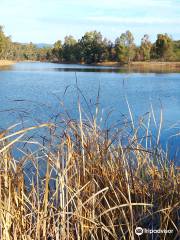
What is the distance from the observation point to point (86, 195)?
8.07 ft

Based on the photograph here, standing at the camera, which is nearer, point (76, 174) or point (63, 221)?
point (63, 221)

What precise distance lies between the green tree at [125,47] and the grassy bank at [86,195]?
252 ft

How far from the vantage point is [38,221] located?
2111 millimetres

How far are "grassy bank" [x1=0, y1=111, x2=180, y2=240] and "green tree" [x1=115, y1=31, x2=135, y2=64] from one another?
3023 inches

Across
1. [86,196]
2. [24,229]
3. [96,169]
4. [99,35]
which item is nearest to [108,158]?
[96,169]

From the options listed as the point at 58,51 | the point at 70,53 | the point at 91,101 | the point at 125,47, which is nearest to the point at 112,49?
the point at 125,47

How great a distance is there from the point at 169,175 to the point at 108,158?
431 mm

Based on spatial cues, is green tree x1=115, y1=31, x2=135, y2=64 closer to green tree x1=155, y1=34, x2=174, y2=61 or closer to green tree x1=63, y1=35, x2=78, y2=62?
green tree x1=155, y1=34, x2=174, y2=61

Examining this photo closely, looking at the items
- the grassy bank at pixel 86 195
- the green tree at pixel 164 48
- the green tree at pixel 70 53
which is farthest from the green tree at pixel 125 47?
the grassy bank at pixel 86 195

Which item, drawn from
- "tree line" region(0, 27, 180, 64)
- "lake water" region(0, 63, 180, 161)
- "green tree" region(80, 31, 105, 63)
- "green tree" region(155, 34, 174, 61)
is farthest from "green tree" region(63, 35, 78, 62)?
"lake water" region(0, 63, 180, 161)

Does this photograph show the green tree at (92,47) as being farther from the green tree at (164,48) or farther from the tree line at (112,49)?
the green tree at (164,48)

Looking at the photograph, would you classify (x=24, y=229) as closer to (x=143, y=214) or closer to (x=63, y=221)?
(x=63, y=221)

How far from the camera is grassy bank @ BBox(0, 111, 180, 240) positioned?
7.14 feet

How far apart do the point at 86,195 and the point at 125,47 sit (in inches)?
3107
